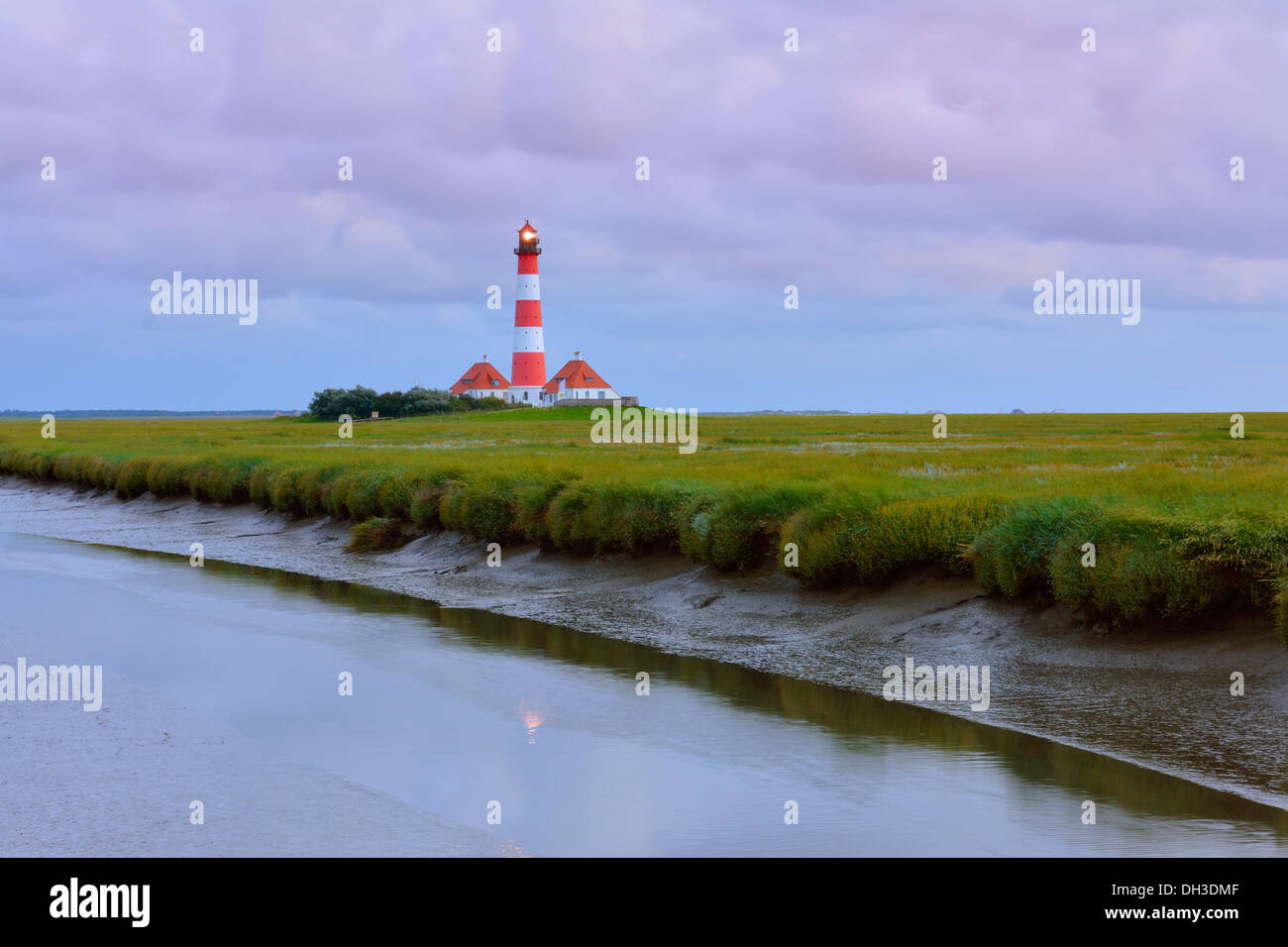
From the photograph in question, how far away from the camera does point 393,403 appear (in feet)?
389

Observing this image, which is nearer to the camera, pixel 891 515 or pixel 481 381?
pixel 891 515

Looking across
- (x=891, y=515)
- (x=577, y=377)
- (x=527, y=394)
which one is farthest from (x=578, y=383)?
(x=891, y=515)

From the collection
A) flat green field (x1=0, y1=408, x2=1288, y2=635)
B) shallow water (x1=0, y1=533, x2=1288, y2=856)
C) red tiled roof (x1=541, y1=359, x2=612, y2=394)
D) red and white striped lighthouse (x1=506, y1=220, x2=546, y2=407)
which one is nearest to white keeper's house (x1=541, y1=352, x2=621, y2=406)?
red tiled roof (x1=541, y1=359, x2=612, y2=394)

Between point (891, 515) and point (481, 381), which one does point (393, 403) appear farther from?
point (891, 515)

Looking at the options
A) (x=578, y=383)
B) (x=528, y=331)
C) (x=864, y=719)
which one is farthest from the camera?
(x=578, y=383)

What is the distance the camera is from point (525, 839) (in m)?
8.05

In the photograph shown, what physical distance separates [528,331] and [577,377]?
23.3 m

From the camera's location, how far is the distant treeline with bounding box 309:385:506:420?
11644cm

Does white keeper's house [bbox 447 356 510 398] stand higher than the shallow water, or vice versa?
white keeper's house [bbox 447 356 510 398]

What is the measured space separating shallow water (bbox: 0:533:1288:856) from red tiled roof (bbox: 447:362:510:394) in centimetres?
12487

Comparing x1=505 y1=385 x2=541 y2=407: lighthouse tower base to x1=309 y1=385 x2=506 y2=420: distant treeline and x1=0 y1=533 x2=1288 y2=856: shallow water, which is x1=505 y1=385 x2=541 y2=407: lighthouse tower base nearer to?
x1=309 y1=385 x2=506 y2=420: distant treeline

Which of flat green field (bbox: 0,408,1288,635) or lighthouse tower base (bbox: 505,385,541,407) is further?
lighthouse tower base (bbox: 505,385,541,407)
